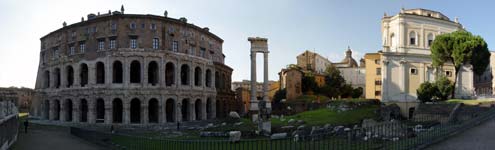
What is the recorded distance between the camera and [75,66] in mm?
51281

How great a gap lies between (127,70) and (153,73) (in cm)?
425

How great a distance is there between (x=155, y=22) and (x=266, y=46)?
1508 centimetres

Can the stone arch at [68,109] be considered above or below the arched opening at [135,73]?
below

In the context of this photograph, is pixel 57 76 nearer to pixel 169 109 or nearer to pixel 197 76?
pixel 169 109

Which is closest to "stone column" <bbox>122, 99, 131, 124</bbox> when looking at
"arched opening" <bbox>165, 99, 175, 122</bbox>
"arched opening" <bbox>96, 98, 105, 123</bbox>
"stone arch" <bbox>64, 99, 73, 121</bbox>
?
"arched opening" <bbox>96, 98, 105, 123</bbox>

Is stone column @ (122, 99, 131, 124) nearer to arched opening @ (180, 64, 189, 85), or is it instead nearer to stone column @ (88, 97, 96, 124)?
stone column @ (88, 97, 96, 124)

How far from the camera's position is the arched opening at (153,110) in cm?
5068

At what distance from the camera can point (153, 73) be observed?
51531mm

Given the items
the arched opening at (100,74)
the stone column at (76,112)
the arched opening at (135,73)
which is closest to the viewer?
the arched opening at (100,74)

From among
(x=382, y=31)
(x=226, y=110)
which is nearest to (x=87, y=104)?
(x=226, y=110)

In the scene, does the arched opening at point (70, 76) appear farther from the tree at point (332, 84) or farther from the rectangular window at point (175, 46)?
the tree at point (332, 84)

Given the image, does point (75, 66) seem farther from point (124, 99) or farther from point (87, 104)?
point (124, 99)

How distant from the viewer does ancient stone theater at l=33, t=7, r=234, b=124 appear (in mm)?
48000

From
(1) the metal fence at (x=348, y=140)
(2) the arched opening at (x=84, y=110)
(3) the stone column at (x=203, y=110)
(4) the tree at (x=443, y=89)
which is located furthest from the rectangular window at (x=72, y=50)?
(4) the tree at (x=443, y=89)
